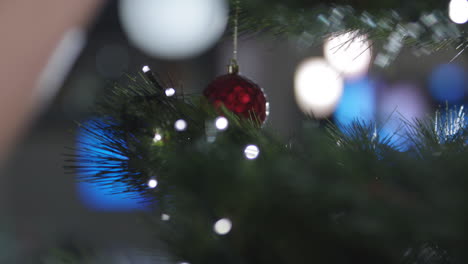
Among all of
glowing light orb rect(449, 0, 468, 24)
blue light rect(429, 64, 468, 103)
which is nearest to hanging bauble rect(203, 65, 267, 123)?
glowing light orb rect(449, 0, 468, 24)

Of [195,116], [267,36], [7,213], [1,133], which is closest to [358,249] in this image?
[195,116]

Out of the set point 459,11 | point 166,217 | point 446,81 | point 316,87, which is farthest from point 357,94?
point 166,217

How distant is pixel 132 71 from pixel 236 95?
2658mm

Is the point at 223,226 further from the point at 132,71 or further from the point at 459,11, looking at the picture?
the point at 132,71

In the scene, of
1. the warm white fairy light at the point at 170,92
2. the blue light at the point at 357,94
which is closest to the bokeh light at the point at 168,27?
the blue light at the point at 357,94

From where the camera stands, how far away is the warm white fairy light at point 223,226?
0.73 feet

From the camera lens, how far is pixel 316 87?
348 cm

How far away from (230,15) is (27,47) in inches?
64.7

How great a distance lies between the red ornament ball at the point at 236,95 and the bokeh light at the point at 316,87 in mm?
2790

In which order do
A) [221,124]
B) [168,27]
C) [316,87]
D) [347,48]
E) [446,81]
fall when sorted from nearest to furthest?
[221,124] < [347,48] < [168,27] < [316,87] < [446,81]

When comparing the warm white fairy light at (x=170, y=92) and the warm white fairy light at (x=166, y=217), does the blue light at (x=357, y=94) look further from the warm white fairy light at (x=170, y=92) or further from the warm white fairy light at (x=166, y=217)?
the warm white fairy light at (x=166, y=217)

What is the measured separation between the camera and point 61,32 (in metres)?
1.98

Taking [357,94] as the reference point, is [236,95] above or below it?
below

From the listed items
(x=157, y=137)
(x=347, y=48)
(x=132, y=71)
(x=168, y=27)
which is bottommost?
(x=157, y=137)
